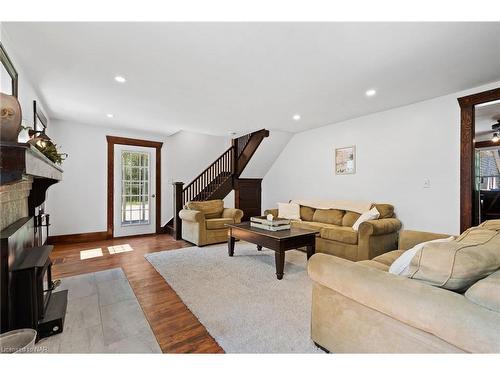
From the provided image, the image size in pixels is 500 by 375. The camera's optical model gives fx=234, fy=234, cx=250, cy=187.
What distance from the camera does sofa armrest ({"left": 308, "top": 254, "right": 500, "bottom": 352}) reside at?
2.95ft

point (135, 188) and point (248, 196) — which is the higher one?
point (135, 188)

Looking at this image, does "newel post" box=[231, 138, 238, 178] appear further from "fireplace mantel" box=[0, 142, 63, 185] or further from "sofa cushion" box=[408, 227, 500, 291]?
"sofa cushion" box=[408, 227, 500, 291]

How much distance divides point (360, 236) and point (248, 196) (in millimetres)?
3466

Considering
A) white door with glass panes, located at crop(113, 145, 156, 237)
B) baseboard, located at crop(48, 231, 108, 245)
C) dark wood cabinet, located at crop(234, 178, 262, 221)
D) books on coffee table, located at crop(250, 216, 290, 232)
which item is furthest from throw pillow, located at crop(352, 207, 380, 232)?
baseboard, located at crop(48, 231, 108, 245)

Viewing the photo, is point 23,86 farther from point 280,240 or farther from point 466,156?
point 466,156

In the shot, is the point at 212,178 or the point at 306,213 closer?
the point at 306,213

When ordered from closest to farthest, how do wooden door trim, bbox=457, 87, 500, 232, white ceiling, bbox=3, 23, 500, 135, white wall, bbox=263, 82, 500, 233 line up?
white ceiling, bbox=3, 23, 500, 135, wooden door trim, bbox=457, 87, 500, 232, white wall, bbox=263, 82, 500, 233

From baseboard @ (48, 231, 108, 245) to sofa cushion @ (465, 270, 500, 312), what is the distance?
18.7 feet

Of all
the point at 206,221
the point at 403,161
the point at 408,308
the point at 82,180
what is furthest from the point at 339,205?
the point at 82,180

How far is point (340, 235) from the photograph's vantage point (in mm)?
3453

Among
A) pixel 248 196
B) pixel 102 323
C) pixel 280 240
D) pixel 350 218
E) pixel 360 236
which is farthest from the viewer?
pixel 248 196

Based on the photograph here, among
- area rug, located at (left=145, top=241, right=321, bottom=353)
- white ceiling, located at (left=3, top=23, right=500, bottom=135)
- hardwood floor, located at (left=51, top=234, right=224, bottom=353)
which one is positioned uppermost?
white ceiling, located at (left=3, top=23, right=500, bottom=135)

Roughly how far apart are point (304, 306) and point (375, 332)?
38.7 inches
